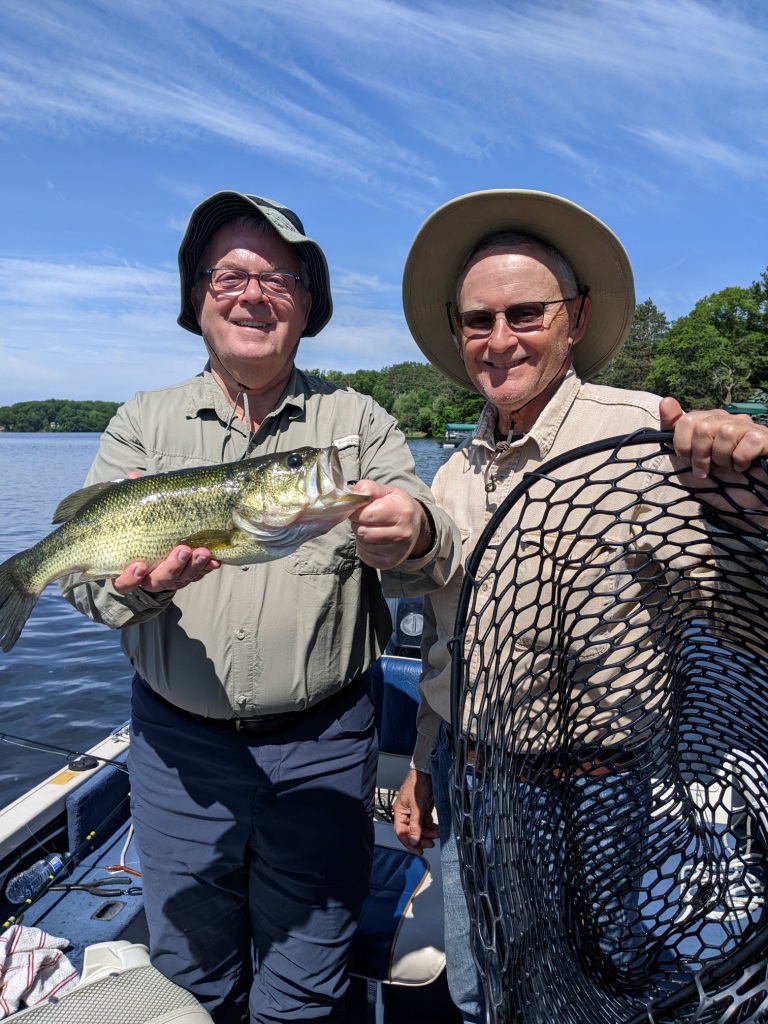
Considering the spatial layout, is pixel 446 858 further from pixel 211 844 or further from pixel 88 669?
pixel 88 669

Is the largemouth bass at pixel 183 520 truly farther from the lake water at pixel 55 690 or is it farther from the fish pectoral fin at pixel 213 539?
the lake water at pixel 55 690

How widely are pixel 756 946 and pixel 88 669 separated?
11250 mm

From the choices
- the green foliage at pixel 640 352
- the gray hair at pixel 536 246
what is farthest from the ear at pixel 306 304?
the green foliage at pixel 640 352

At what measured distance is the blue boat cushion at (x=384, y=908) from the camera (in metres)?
3.09

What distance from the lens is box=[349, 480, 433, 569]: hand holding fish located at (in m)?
2.02

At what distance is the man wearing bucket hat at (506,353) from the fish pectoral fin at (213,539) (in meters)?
0.82

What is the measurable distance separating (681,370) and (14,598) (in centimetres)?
8090

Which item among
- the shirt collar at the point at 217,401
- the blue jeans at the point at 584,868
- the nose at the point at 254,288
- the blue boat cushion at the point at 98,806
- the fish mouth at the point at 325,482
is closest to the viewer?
the blue jeans at the point at 584,868

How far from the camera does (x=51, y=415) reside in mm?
97938

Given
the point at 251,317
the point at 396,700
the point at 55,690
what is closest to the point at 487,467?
the point at 251,317

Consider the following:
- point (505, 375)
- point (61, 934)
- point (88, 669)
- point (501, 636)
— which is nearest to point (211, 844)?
point (501, 636)

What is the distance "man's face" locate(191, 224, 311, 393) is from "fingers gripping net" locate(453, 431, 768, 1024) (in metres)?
1.16

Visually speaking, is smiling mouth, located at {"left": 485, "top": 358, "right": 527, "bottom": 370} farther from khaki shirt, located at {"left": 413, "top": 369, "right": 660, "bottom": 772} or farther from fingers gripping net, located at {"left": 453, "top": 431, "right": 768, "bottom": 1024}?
fingers gripping net, located at {"left": 453, "top": 431, "right": 768, "bottom": 1024}

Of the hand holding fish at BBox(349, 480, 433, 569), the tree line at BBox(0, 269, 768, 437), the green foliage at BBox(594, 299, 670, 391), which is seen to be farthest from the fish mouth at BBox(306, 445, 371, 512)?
the green foliage at BBox(594, 299, 670, 391)
